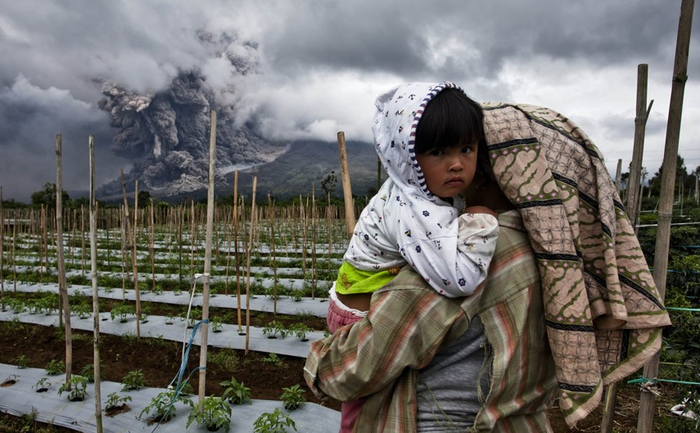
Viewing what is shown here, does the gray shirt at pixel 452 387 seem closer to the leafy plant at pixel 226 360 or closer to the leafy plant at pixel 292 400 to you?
the leafy plant at pixel 292 400

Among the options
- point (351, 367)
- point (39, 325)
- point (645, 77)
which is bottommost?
point (39, 325)

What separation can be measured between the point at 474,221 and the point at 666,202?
130 cm

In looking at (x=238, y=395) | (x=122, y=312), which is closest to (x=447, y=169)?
(x=238, y=395)

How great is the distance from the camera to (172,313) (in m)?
6.98

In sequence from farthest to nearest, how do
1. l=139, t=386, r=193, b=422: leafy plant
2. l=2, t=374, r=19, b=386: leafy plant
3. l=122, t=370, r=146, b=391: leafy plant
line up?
l=2, t=374, r=19, b=386: leafy plant < l=122, t=370, r=146, b=391: leafy plant < l=139, t=386, r=193, b=422: leafy plant

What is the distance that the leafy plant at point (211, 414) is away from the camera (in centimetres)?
306

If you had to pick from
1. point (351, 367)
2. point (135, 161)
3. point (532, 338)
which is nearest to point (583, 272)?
point (532, 338)

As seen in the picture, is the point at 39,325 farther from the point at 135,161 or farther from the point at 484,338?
the point at 135,161

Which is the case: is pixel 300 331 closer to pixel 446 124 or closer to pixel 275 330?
pixel 275 330

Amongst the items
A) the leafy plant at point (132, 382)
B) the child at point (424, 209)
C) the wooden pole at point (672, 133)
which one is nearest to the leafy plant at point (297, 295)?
the leafy plant at point (132, 382)

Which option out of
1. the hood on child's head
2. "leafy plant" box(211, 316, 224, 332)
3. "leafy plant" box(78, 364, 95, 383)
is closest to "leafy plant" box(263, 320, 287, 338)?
"leafy plant" box(211, 316, 224, 332)

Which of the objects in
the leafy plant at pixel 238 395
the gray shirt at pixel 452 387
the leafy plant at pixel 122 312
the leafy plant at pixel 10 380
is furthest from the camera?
the leafy plant at pixel 122 312

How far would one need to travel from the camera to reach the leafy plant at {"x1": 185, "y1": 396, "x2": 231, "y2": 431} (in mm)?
3062

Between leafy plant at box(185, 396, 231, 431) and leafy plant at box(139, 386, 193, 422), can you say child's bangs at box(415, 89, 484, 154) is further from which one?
leafy plant at box(139, 386, 193, 422)
